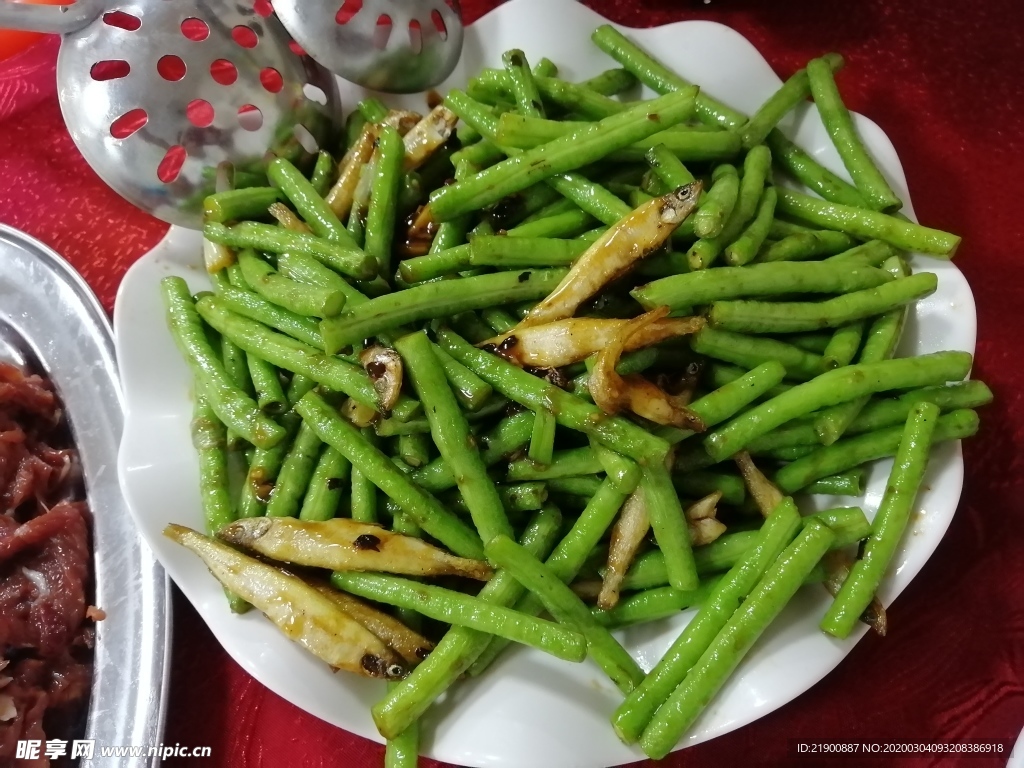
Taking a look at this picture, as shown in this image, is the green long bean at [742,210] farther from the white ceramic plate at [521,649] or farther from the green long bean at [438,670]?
the green long bean at [438,670]

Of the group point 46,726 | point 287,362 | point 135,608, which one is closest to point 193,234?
point 287,362

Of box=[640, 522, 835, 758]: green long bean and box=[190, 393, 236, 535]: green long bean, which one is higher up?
box=[640, 522, 835, 758]: green long bean

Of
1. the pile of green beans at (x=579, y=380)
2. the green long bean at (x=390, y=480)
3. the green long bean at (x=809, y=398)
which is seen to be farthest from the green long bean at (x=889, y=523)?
the green long bean at (x=390, y=480)

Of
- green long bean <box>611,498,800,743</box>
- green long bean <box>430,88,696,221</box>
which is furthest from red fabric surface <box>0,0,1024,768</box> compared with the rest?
green long bean <box>430,88,696,221</box>

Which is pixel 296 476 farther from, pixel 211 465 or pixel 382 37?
pixel 382 37

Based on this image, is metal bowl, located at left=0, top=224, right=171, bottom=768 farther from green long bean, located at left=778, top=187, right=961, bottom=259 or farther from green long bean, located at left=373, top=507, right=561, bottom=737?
green long bean, located at left=778, top=187, right=961, bottom=259

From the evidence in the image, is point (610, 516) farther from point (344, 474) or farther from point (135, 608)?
point (135, 608)
